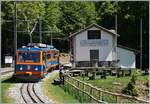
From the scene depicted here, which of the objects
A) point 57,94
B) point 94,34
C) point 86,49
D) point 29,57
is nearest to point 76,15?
point 94,34

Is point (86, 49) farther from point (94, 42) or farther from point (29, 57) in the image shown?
point (29, 57)

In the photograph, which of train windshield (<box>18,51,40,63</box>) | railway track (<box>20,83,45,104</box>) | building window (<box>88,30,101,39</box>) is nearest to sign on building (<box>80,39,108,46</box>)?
building window (<box>88,30,101,39</box>)

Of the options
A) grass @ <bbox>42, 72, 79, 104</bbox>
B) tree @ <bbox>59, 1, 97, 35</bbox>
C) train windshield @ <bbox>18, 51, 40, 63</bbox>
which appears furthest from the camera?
tree @ <bbox>59, 1, 97, 35</bbox>

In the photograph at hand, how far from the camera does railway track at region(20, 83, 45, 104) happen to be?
81.3 ft

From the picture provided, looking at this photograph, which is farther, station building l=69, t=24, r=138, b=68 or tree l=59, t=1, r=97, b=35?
tree l=59, t=1, r=97, b=35

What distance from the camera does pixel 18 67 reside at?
116 feet

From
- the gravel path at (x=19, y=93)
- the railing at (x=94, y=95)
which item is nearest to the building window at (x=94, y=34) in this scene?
the gravel path at (x=19, y=93)

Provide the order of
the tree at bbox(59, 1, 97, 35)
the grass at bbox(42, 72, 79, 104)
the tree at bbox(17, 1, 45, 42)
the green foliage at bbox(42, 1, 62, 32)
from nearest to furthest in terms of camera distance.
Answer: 1. the grass at bbox(42, 72, 79, 104)
2. the tree at bbox(17, 1, 45, 42)
3. the green foliage at bbox(42, 1, 62, 32)
4. the tree at bbox(59, 1, 97, 35)

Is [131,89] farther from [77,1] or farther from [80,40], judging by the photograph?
[77,1]

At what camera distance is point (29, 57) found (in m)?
35.5

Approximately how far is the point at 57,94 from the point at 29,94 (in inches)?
62.7

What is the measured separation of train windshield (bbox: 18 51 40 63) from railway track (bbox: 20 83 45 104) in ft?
10.7

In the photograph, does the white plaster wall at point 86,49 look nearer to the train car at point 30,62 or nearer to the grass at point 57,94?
the train car at point 30,62

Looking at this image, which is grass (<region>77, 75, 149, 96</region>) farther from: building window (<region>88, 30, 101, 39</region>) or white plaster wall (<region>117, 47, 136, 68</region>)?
white plaster wall (<region>117, 47, 136, 68</region>)
